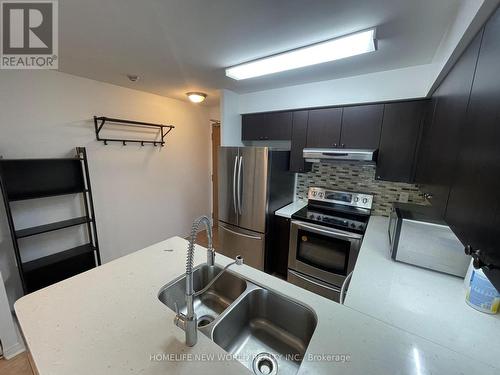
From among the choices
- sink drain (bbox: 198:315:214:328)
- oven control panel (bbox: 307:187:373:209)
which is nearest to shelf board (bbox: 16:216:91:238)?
sink drain (bbox: 198:315:214:328)

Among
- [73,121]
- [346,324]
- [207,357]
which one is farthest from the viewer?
[73,121]

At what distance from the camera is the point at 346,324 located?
2.88 ft

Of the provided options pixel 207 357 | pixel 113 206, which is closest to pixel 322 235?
pixel 207 357

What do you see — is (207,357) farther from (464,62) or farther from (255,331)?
(464,62)

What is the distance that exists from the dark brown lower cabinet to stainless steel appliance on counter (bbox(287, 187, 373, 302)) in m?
0.13

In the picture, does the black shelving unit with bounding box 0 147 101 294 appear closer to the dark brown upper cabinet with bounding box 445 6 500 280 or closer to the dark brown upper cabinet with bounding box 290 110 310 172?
the dark brown upper cabinet with bounding box 290 110 310 172

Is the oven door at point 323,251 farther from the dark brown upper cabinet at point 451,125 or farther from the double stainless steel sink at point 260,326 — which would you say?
the double stainless steel sink at point 260,326

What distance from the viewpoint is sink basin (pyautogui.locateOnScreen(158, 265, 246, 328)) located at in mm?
1210

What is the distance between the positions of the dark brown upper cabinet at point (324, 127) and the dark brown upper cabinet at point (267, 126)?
272 millimetres

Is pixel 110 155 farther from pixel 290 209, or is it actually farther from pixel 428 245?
pixel 428 245

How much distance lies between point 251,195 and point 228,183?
0.37m

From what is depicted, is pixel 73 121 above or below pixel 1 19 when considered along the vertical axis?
below

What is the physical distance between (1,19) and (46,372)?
1867 mm

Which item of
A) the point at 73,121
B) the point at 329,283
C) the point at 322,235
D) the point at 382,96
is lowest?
the point at 329,283
